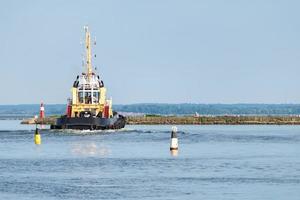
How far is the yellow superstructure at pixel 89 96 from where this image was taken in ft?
389

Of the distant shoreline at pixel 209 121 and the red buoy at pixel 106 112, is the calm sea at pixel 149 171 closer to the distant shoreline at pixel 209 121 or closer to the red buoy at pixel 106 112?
the red buoy at pixel 106 112

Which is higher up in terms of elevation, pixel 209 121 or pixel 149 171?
pixel 209 121

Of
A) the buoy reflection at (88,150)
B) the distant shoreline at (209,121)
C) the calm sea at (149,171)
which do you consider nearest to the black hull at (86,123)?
the calm sea at (149,171)

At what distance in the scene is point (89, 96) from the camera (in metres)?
122

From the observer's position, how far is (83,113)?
11769 centimetres

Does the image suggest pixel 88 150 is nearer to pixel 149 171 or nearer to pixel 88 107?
pixel 149 171

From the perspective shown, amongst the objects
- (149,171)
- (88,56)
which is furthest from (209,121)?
(149,171)

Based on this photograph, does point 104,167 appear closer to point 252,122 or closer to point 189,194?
point 189,194

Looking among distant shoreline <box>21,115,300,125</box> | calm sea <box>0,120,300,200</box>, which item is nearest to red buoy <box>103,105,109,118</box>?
calm sea <box>0,120,300,200</box>

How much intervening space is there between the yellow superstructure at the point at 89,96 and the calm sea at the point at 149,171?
27.7 metres

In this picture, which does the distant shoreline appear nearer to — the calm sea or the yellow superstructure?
the yellow superstructure

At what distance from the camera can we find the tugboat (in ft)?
382

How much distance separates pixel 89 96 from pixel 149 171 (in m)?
63.8

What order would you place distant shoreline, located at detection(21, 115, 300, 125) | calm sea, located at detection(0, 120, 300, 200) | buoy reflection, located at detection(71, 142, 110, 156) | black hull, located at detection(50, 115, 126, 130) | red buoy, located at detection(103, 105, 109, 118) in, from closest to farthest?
1. calm sea, located at detection(0, 120, 300, 200)
2. buoy reflection, located at detection(71, 142, 110, 156)
3. black hull, located at detection(50, 115, 126, 130)
4. red buoy, located at detection(103, 105, 109, 118)
5. distant shoreline, located at detection(21, 115, 300, 125)
